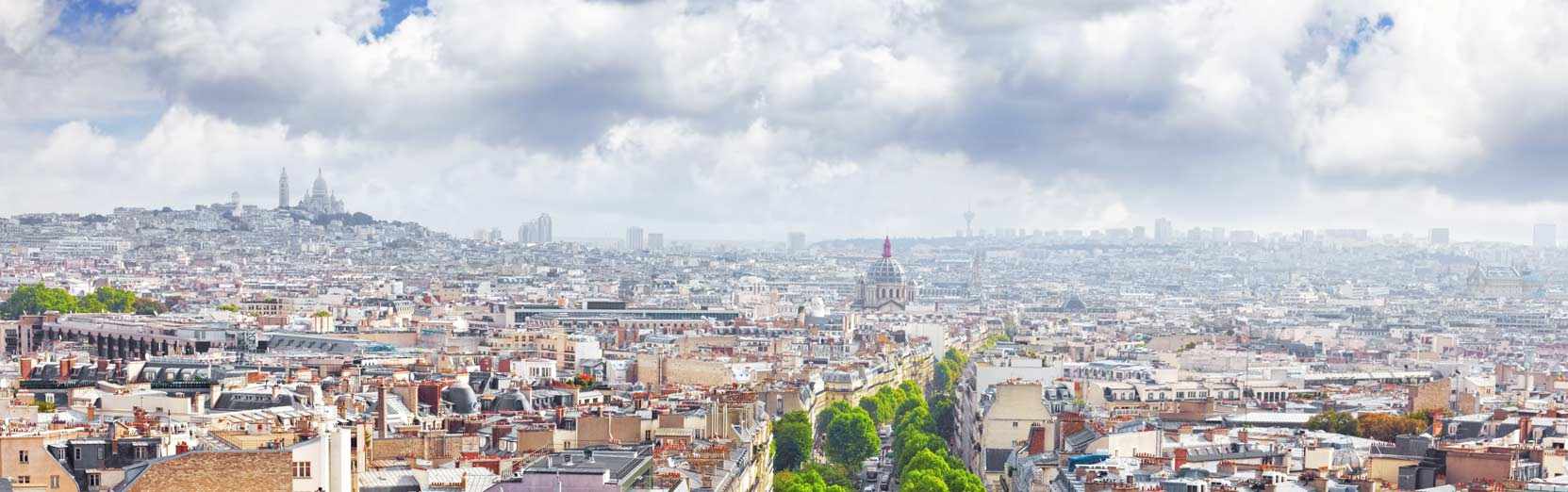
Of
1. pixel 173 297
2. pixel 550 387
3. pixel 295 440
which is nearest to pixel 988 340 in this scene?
pixel 173 297

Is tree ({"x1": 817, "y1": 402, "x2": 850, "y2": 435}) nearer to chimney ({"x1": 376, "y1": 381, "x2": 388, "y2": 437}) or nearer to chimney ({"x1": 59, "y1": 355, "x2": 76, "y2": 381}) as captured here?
chimney ({"x1": 59, "y1": 355, "x2": 76, "y2": 381})

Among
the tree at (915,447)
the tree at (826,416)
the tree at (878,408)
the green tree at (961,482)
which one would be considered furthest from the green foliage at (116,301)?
the green tree at (961,482)

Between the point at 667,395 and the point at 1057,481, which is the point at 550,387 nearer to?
the point at 667,395

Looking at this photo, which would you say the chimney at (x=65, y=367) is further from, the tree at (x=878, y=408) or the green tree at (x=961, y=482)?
the tree at (x=878, y=408)

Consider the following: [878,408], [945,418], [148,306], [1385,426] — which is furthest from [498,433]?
[148,306]

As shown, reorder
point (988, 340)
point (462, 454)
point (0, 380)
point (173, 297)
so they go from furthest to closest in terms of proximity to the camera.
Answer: point (173, 297), point (988, 340), point (0, 380), point (462, 454)

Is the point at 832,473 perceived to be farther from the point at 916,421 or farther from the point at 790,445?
the point at 916,421

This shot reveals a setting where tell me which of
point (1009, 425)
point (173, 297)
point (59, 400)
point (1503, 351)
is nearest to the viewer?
point (59, 400)

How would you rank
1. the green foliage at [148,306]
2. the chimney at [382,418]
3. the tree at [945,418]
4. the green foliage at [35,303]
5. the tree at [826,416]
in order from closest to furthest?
the chimney at [382,418] → the tree at [826,416] → the tree at [945,418] → the green foliage at [35,303] → the green foliage at [148,306]
